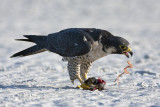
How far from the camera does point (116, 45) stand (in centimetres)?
570

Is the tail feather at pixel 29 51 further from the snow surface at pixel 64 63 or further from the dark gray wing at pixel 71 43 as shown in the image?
the snow surface at pixel 64 63

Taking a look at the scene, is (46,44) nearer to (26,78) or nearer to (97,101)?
(26,78)

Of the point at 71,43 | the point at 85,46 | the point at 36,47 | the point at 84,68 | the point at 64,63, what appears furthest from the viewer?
the point at 64,63

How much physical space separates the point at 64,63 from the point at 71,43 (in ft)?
14.8

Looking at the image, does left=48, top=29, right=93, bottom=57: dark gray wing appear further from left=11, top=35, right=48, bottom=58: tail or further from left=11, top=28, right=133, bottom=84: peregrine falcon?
left=11, top=35, right=48, bottom=58: tail

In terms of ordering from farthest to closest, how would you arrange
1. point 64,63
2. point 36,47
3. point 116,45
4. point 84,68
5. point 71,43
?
1. point 64,63
2. point 36,47
3. point 84,68
4. point 71,43
5. point 116,45

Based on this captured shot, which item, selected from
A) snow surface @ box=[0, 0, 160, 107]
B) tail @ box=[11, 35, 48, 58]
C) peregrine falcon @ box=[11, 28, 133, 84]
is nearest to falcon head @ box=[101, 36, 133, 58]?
peregrine falcon @ box=[11, 28, 133, 84]

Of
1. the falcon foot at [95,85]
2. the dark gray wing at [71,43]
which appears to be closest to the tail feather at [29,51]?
the dark gray wing at [71,43]

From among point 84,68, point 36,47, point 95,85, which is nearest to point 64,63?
point 36,47

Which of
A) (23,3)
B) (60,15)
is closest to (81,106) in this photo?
(60,15)

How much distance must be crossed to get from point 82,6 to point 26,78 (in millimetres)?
23313

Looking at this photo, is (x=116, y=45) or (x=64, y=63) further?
(x=64, y=63)

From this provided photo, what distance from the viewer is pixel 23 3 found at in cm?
2902

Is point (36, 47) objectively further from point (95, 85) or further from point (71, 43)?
point (95, 85)
